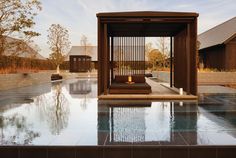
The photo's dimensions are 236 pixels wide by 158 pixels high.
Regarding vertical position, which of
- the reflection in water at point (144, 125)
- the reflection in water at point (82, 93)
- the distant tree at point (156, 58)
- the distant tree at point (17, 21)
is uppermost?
the distant tree at point (17, 21)

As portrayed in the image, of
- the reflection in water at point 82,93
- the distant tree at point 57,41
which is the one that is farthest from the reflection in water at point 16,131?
the distant tree at point 57,41

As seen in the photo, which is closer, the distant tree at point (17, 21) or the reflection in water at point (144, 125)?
the reflection in water at point (144, 125)

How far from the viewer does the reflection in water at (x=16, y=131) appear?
4.34 meters

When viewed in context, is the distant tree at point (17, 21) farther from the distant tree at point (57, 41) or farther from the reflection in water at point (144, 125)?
the distant tree at point (57, 41)

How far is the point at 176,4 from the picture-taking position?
2144cm

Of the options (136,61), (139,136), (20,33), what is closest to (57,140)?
(139,136)

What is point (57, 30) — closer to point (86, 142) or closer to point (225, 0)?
point (225, 0)

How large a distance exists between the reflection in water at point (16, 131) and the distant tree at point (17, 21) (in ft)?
38.3

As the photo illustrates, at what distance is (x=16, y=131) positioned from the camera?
4977mm

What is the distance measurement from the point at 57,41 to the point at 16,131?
2958cm

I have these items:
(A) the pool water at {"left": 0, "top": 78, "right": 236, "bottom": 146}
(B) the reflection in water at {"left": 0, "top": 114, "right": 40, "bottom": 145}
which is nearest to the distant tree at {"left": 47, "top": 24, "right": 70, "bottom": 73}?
(A) the pool water at {"left": 0, "top": 78, "right": 236, "bottom": 146}

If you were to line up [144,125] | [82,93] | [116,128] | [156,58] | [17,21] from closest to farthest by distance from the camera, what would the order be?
[116,128]
[144,125]
[82,93]
[17,21]
[156,58]

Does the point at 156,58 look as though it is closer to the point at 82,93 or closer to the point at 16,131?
the point at 82,93

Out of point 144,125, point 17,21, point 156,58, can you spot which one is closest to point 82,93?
point 17,21
